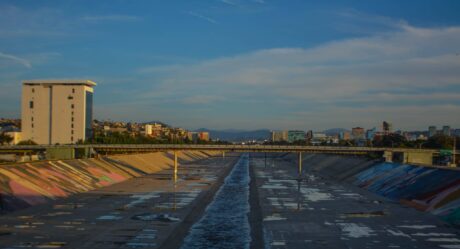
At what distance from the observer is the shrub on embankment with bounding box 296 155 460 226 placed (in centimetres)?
6197

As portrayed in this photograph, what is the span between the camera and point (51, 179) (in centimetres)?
8281

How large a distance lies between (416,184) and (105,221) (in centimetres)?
4795

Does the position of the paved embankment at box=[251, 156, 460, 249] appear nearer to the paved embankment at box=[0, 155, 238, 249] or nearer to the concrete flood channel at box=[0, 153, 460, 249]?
the concrete flood channel at box=[0, 153, 460, 249]

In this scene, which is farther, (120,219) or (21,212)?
(21,212)

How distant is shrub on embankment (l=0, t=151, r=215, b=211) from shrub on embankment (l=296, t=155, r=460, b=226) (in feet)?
144

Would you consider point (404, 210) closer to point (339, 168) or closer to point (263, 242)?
point (263, 242)

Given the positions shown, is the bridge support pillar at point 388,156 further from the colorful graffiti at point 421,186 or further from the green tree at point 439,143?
the green tree at point 439,143

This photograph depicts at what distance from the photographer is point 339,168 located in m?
158

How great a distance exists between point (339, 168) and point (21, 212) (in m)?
113

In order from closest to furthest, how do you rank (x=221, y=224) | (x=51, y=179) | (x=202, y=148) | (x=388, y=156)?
(x=221, y=224) → (x=51, y=179) → (x=388, y=156) → (x=202, y=148)

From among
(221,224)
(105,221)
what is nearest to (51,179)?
(105,221)

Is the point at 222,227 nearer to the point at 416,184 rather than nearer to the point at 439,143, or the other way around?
the point at 416,184

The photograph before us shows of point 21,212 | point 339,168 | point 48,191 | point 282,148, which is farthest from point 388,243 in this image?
point 339,168

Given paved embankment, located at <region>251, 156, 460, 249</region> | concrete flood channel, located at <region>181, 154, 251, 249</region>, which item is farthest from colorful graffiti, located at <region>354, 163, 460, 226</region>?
concrete flood channel, located at <region>181, 154, 251, 249</region>
